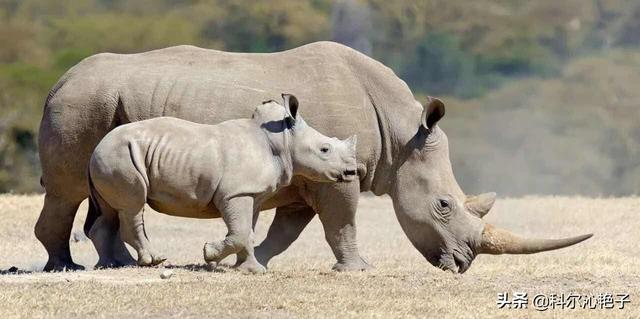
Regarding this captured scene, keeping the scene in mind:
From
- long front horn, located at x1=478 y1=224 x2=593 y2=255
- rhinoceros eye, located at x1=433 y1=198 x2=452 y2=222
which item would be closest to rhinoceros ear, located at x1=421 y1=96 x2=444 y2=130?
rhinoceros eye, located at x1=433 y1=198 x2=452 y2=222

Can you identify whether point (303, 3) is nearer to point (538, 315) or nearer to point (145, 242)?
point (145, 242)

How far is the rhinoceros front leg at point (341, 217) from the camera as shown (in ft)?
39.4

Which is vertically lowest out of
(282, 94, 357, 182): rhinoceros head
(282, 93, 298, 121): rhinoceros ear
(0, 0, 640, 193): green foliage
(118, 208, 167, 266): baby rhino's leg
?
(0, 0, 640, 193): green foliage

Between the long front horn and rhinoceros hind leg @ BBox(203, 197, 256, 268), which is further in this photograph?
the long front horn

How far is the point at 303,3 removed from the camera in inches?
934

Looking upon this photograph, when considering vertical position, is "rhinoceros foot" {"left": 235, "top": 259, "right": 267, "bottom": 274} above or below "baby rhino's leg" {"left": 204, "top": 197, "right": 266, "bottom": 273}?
below

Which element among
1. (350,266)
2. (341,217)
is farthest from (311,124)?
(350,266)

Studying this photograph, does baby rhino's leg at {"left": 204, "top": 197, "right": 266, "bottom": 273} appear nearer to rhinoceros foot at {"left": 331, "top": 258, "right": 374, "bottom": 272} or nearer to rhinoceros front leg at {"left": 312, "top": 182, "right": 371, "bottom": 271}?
rhinoceros front leg at {"left": 312, "top": 182, "right": 371, "bottom": 271}

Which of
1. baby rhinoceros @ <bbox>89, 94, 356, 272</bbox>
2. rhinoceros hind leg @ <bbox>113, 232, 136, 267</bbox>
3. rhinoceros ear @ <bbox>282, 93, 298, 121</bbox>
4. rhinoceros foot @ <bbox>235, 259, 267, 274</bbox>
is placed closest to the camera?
baby rhinoceros @ <bbox>89, 94, 356, 272</bbox>

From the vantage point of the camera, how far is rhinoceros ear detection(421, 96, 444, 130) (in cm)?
1229

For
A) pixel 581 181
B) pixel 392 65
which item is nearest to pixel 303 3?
pixel 392 65

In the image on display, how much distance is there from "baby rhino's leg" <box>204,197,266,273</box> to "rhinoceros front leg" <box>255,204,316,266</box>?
145cm

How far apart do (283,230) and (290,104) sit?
62.5 inches

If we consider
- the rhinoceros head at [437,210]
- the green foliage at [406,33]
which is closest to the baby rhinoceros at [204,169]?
the rhinoceros head at [437,210]
